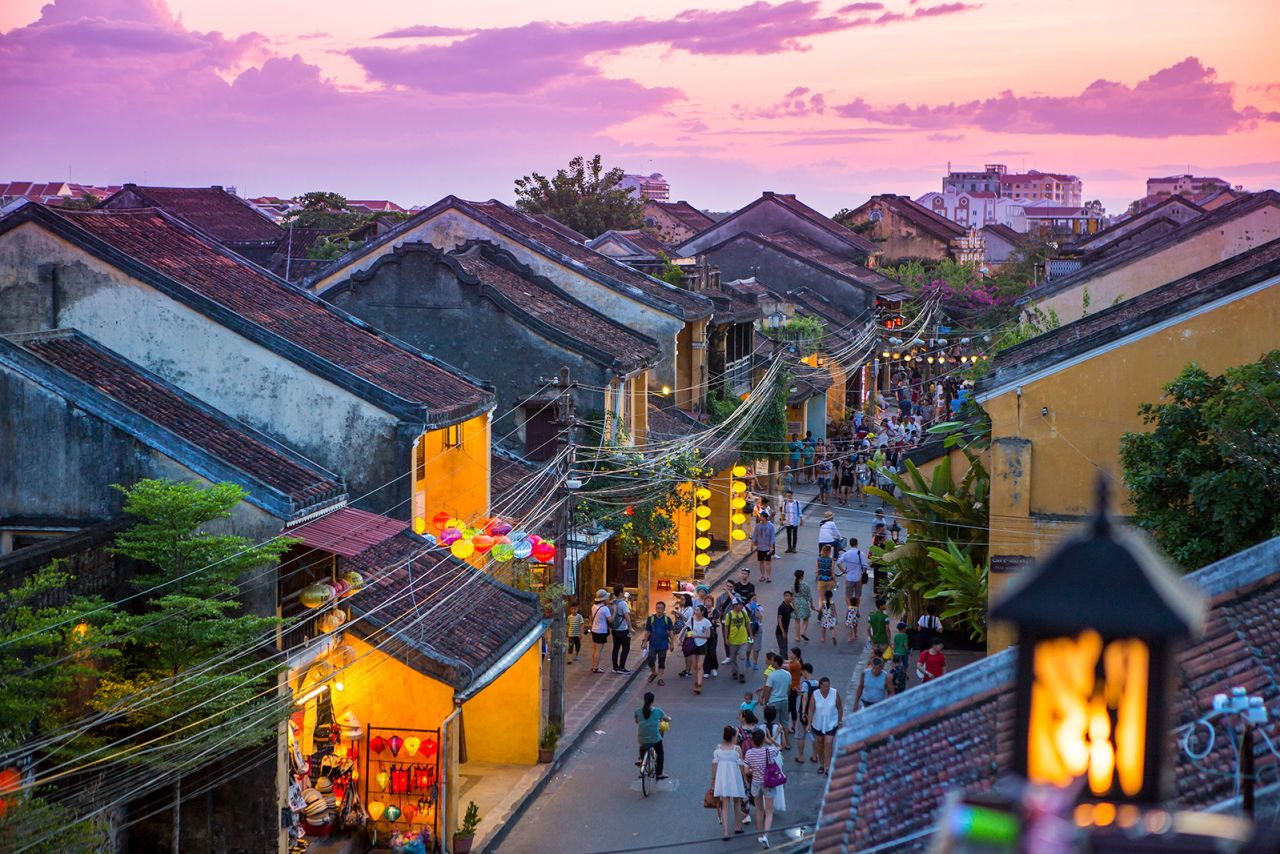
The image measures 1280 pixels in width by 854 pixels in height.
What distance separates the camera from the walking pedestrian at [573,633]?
1100 inches

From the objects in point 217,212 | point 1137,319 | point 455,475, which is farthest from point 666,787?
point 217,212

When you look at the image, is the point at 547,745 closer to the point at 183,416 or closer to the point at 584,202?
the point at 183,416

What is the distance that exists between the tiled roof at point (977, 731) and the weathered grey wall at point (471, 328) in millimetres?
17126

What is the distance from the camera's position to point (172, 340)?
20.0m

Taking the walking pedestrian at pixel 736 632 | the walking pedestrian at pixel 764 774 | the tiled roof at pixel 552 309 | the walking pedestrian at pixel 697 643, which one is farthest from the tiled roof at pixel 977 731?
the tiled roof at pixel 552 309

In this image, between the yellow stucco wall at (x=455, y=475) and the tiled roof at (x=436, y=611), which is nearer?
the tiled roof at (x=436, y=611)

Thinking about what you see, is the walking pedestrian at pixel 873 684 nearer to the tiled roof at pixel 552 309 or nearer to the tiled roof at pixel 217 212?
the tiled roof at pixel 552 309

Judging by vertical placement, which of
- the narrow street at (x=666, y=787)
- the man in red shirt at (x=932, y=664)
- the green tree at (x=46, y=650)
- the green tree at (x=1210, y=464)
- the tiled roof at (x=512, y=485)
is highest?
the green tree at (x=1210, y=464)

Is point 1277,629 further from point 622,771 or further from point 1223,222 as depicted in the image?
point 1223,222

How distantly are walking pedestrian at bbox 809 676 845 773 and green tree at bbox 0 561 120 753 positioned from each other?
32.4 ft

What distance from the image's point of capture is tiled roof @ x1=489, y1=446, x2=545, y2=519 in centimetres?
2514

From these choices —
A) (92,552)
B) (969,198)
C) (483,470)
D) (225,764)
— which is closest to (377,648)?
(225,764)

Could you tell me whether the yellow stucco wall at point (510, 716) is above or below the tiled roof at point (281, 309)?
below

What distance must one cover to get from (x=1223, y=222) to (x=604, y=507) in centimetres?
1784
